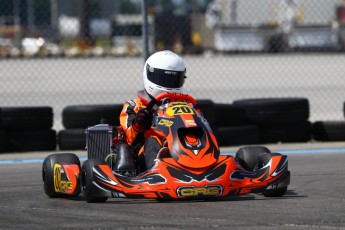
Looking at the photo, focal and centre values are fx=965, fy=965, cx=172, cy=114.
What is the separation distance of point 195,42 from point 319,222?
107ft

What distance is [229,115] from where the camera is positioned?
33.8 ft

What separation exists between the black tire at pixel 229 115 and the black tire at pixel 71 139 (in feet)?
4.73

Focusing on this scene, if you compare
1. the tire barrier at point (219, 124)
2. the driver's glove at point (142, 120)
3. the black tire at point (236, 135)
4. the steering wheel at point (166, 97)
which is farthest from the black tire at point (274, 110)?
the driver's glove at point (142, 120)

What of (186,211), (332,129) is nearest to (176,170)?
(186,211)

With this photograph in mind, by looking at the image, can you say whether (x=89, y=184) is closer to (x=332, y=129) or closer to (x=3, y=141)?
(x=3, y=141)

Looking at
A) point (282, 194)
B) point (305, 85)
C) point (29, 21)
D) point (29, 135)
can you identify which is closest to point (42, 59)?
point (29, 21)

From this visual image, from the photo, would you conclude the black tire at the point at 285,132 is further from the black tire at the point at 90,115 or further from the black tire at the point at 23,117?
the black tire at the point at 23,117

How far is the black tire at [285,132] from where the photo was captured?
34.4ft

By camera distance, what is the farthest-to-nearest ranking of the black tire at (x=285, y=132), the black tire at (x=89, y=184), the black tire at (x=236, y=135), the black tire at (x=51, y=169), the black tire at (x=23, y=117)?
the black tire at (x=285, y=132) → the black tire at (x=236, y=135) → the black tire at (x=23, y=117) → the black tire at (x=51, y=169) → the black tire at (x=89, y=184)

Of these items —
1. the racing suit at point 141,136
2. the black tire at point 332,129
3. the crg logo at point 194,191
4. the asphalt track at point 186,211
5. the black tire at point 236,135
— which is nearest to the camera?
the asphalt track at point 186,211

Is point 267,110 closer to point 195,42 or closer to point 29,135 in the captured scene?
point 29,135

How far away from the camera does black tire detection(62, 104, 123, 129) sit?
9898 mm

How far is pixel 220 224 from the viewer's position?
17.9ft

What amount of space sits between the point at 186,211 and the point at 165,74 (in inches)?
60.2
